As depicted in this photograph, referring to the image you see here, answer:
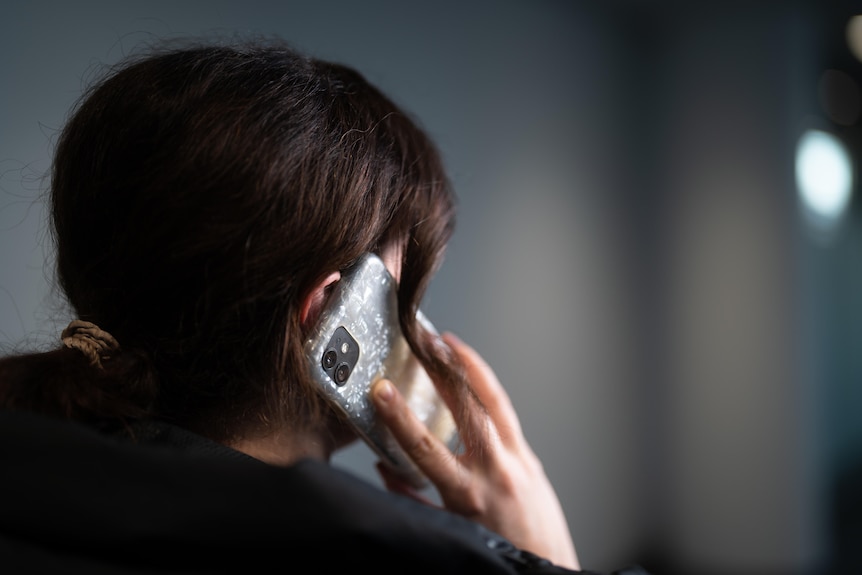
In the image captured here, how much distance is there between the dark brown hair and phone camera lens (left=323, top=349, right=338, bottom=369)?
28mm

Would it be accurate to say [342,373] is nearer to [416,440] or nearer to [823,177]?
[416,440]

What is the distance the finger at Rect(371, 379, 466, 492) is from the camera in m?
0.73

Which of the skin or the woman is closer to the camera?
the woman

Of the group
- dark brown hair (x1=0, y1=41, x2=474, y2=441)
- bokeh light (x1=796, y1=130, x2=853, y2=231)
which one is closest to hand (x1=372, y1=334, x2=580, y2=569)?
dark brown hair (x1=0, y1=41, x2=474, y2=441)

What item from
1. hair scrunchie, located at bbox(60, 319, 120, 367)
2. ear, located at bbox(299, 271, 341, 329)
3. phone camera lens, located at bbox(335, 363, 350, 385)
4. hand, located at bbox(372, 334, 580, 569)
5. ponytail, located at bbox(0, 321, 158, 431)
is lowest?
hand, located at bbox(372, 334, 580, 569)

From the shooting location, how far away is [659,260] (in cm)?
272

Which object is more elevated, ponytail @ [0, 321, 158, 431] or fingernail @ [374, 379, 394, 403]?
fingernail @ [374, 379, 394, 403]

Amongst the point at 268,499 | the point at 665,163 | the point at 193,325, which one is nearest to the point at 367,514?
the point at 268,499

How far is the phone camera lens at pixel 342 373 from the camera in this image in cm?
67

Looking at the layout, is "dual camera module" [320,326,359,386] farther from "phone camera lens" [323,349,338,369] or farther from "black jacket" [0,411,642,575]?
"black jacket" [0,411,642,575]

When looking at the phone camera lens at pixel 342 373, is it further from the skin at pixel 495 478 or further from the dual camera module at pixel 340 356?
the skin at pixel 495 478

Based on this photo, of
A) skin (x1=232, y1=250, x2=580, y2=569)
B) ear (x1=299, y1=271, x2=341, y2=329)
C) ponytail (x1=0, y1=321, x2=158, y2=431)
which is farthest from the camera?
skin (x1=232, y1=250, x2=580, y2=569)

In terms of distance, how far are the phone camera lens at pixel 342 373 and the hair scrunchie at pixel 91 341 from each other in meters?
0.19

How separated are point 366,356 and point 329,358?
6 cm
